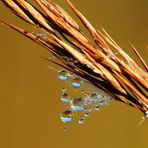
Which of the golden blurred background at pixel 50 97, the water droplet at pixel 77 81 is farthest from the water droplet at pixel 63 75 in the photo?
the golden blurred background at pixel 50 97

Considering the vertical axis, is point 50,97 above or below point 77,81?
above

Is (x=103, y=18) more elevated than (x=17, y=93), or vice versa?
(x=103, y=18)

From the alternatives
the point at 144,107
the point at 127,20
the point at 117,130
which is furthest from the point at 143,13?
the point at 144,107

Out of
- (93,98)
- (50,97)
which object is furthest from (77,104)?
(50,97)

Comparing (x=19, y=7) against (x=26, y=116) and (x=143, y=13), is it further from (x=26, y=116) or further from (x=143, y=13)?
(x=143, y=13)

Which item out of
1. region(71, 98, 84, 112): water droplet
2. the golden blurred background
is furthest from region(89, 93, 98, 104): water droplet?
the golden blurred background

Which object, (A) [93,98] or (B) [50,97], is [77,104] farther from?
(B) [50,97]

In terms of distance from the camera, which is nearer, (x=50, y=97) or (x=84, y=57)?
(x=84, y=57)

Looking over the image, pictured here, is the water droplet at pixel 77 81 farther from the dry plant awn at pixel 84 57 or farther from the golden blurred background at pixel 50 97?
the golden blurred background at pixel 50 97
